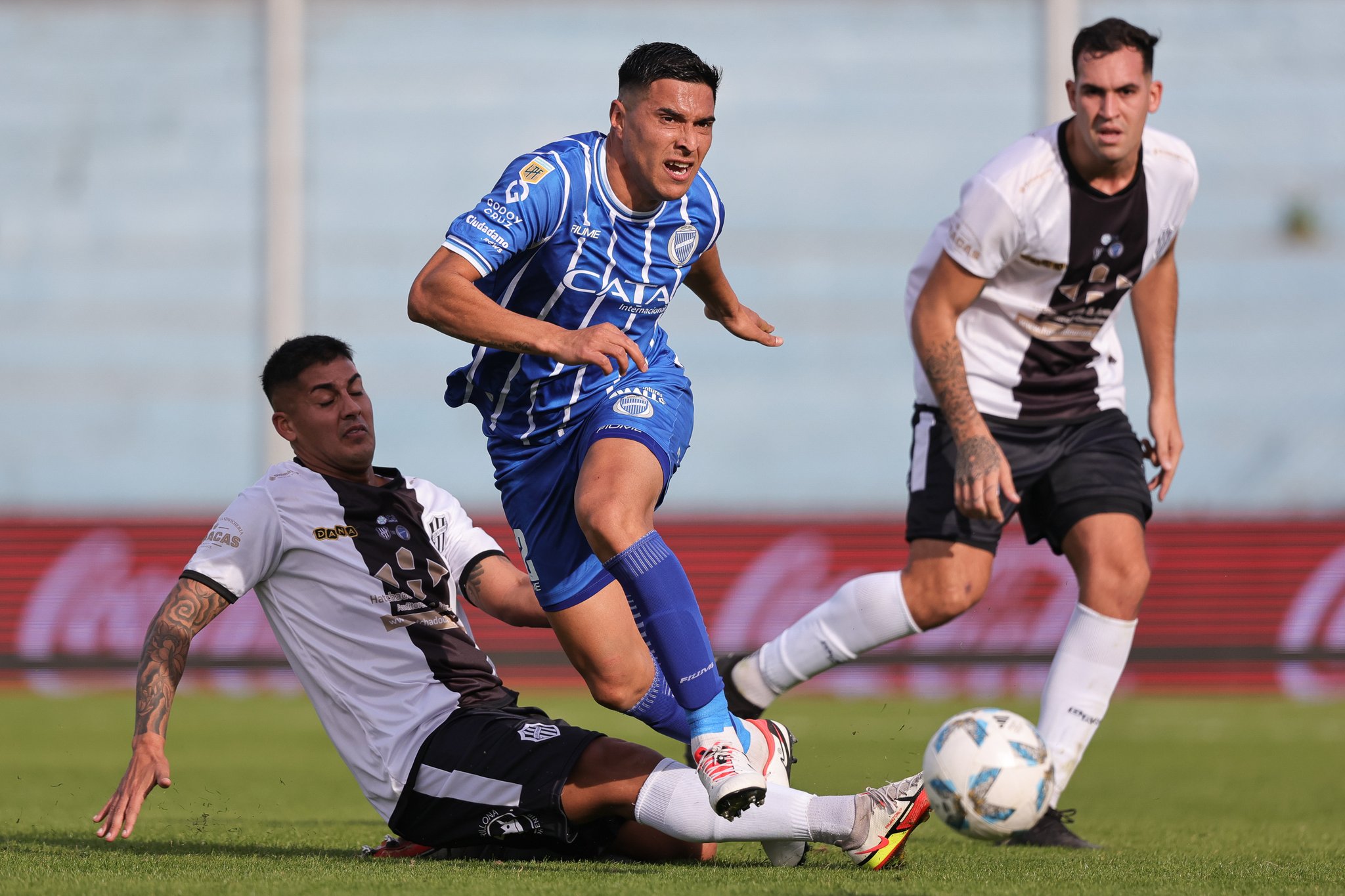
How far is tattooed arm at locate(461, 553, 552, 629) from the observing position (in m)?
4.61

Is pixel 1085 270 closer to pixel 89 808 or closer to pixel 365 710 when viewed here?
pixel 365 710

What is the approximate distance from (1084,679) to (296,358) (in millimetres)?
2481

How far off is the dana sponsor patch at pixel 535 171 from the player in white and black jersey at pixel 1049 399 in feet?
4.01

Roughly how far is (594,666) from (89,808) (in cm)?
256

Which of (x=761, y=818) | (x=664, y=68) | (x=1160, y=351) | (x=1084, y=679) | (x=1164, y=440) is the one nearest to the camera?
(x=761, y=818)

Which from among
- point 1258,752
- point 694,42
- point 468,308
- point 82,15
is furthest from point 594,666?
point 82,15

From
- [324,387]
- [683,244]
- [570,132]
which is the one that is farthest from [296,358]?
[570,132]

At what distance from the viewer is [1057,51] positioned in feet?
48.1

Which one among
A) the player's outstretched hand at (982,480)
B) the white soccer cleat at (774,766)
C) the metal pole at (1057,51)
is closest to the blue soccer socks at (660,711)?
the white soccer cleat at (774,766)

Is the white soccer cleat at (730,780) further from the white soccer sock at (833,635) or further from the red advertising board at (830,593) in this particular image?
the red advertising board at (830,593)

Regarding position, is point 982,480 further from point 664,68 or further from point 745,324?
point 664,68

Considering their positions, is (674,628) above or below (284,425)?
below

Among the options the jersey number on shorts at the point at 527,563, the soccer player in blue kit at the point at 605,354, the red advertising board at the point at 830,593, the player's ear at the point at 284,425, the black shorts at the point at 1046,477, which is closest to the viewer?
the soccer player in blue kit at the point at 605,354

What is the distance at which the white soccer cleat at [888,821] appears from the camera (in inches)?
152
